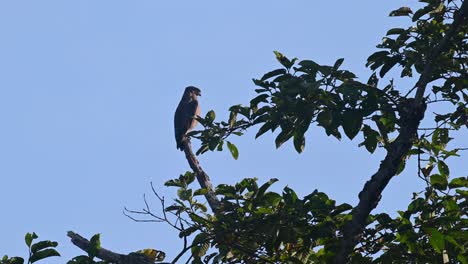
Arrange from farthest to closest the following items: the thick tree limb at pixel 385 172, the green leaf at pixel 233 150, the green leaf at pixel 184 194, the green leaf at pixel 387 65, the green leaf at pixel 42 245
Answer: the green leaf at pixel 233 150, the green leaf at pixel 387 65, the green leaf at pixel 184 194, the thick tree limb at pixel 385 172, the green leaf at pixel 42 245

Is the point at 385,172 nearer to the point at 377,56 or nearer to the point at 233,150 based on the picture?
the point at 377,56

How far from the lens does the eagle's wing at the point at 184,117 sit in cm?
1611

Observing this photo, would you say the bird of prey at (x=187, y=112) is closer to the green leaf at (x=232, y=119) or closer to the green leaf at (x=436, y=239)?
the green leaf at (x=232, y=119)

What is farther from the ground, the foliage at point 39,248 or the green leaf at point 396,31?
the green leaf at point 396,31

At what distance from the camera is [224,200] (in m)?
6.64

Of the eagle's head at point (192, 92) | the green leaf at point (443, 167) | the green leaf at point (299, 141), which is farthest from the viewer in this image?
the eagle's head at point (192, 92)

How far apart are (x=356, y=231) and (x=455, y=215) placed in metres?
0.74

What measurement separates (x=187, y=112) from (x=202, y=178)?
773 centimetres

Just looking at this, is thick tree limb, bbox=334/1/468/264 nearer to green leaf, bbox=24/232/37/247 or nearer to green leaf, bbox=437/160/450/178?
green leaf, bbox=437/160/450/178

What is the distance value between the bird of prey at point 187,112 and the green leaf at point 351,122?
29.5 feet

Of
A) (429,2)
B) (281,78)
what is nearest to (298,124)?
(281,78)

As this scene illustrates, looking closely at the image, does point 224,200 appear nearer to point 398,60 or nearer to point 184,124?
point 398,60

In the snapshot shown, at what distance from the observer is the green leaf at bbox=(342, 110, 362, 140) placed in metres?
6.30

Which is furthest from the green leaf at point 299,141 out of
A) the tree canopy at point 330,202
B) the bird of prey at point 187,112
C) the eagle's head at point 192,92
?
the eagle's head at point 192,92
